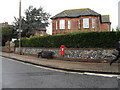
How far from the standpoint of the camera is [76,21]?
26375 mm

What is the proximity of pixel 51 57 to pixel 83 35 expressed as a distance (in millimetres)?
4732

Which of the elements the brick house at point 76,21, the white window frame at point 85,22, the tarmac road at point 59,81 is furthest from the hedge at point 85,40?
the white window frame at point 85,22

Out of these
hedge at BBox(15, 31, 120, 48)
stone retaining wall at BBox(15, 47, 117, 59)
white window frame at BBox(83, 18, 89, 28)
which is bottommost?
stone retaining wall at BBox(15, 47, 117, 59)

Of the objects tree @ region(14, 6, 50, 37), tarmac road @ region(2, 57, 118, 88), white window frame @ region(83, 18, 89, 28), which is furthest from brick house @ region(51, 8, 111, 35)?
tarmac road @ region(2, 57, 118, 88)

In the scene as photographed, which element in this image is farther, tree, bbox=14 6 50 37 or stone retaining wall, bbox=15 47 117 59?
tree, bbox=14 6 50 37

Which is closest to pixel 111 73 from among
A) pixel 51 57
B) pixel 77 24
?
pixel 51 57

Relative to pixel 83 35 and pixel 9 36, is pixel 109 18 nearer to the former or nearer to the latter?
pixel 83 35

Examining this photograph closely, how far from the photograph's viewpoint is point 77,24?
2639 cm

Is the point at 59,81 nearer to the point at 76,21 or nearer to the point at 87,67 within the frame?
the point at 87,67

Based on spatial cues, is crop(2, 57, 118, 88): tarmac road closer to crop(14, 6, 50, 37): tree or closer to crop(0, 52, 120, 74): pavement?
crop(0, 52, 120, 74): pavement

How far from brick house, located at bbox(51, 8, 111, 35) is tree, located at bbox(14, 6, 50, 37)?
245 inches

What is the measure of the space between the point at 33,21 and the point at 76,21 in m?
12.2

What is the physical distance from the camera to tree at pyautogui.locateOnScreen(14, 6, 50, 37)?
3053cm

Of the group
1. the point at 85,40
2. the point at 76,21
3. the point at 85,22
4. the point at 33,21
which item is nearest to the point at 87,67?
the point at 85,40
